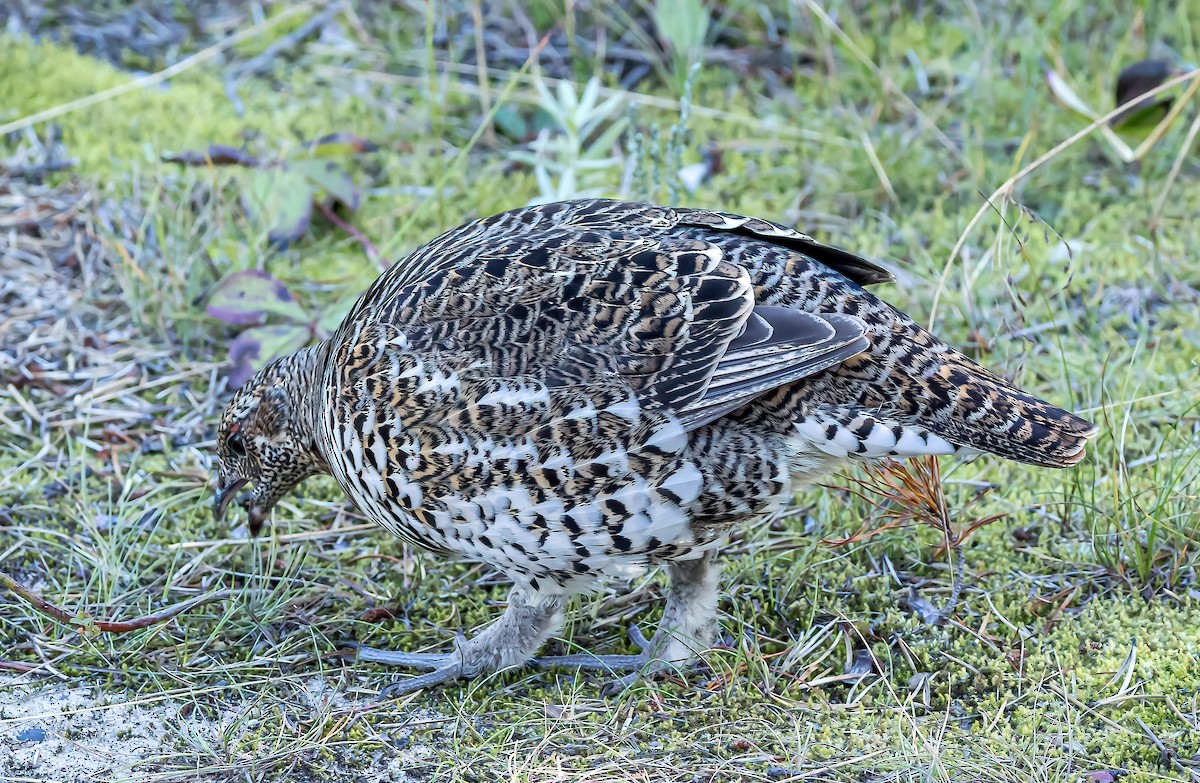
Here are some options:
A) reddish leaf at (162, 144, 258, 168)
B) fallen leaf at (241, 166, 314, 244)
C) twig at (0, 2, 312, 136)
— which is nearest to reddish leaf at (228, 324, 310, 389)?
fallen leaf at (241, 166, 314, 244)

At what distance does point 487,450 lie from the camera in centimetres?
348

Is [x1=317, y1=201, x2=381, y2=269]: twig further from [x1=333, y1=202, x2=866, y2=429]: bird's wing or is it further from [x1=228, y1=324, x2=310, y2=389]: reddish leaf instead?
[x1=333, y1=202, x2=866, y2=429]: bird's wing

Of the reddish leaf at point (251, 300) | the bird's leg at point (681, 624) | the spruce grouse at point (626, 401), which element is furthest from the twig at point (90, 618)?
the reddish leaf at point (251, 300)

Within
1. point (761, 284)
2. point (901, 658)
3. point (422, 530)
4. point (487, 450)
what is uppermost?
point (761, 284)

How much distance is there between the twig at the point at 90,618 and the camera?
12.7ft

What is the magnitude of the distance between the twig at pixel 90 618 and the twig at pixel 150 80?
266 cm

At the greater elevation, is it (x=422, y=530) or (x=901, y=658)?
(x=422, y=530)

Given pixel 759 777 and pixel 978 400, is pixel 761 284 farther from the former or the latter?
pixel 759 777

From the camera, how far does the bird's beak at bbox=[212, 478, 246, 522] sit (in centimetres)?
429

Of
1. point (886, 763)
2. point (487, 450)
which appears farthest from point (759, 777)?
point (487, 450)

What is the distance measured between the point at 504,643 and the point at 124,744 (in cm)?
109

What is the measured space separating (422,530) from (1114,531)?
85.9 inches

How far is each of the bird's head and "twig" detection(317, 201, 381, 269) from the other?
1.29 metres

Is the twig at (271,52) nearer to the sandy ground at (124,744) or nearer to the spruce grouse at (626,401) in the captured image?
the spruce grouse at (626,401)
